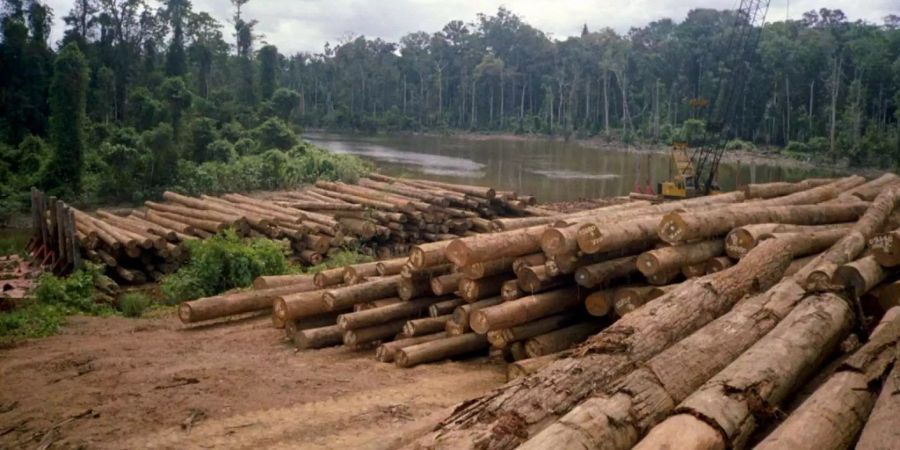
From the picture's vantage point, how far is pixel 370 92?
86750 mm

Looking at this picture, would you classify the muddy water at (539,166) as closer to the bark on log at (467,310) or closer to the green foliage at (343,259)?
the green foliage at (343,259)

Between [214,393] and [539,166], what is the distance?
39858mm

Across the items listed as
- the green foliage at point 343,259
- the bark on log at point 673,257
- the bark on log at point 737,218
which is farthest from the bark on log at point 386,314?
the green foliage at point 343,259

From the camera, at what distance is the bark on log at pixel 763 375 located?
4090mm

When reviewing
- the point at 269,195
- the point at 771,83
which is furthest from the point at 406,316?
the point at 771,83

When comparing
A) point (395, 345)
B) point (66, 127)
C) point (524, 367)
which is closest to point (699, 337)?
point (524, 367)

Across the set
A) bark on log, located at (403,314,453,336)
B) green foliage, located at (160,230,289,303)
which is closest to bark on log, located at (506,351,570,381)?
bark on log, located at (403,314,453,336)

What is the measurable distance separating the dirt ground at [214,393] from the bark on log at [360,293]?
574 mm

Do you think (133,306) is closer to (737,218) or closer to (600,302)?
(600,302)

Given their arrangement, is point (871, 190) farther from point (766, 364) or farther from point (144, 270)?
point (144, 270)

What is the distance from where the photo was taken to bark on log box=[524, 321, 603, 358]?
7.86 meters

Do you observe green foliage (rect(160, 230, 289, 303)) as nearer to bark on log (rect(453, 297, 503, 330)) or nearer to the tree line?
bark on log (rect(453, 297, 503, 330))

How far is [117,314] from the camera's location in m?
11.9

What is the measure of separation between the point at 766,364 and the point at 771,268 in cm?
285
